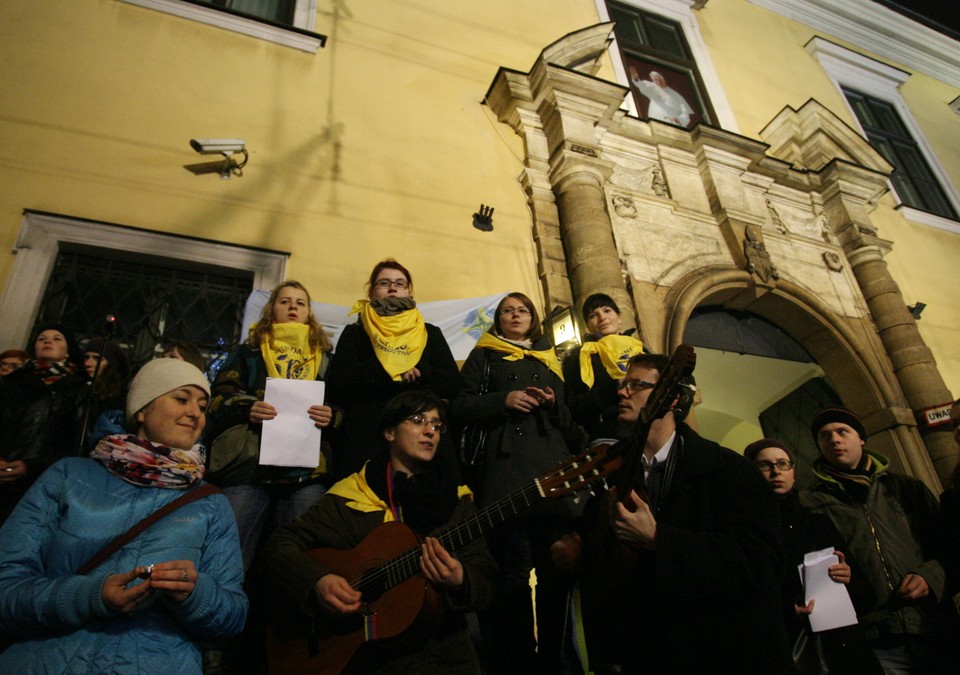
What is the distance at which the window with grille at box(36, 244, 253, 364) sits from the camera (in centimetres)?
435

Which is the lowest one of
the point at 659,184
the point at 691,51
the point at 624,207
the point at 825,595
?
the point at 825,595

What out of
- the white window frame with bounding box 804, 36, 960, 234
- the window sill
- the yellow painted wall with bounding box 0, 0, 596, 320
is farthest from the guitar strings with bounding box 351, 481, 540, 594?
the white window frame with bounding box 804, 36, 960, 234

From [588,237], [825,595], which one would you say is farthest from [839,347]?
[825,595]

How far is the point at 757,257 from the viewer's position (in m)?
6.90

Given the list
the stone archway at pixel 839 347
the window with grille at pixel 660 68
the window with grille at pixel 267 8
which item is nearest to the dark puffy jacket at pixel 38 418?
the window with grille at pixel 267 8

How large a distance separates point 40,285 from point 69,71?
205cm

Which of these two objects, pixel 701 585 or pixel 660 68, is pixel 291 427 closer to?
pixel 701 585

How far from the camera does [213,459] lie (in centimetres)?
269

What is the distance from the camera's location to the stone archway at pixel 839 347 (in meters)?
6.41

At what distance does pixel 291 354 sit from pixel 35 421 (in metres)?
1.15

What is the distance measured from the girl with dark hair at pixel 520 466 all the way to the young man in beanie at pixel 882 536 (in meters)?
1.50

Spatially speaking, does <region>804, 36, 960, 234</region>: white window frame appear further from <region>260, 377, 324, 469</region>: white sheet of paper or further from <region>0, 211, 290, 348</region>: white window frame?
<region>260, 377, 324, 469</region>: white sheet of paper

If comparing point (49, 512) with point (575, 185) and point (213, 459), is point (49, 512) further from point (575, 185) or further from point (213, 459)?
point (575, 185)

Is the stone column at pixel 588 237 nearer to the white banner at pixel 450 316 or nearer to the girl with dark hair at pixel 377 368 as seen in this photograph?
the white banner at pixel 450 316
